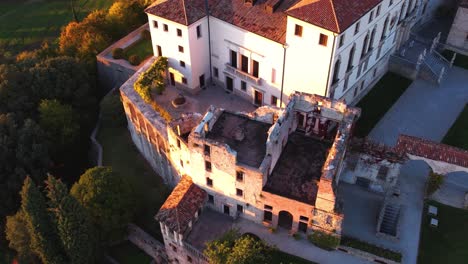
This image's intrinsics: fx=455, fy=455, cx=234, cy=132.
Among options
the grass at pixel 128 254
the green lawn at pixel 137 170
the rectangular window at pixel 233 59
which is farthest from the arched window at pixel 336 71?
the grass at pixel 128 254

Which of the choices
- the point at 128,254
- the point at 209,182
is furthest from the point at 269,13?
the point at 128,254

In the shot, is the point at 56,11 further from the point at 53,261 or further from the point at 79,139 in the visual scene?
the point at 53,261

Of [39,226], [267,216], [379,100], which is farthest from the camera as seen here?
[379,100]

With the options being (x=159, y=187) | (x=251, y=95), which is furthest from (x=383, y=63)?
(x=159, y=187)

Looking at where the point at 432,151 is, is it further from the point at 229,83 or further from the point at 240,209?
the point at 229,83

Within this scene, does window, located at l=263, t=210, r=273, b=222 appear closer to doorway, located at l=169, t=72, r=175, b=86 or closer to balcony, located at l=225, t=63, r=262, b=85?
balcony, located at l=225, t=63, r=262, b=85

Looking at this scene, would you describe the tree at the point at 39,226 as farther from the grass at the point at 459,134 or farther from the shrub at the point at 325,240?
the grass at the point at 459,134
